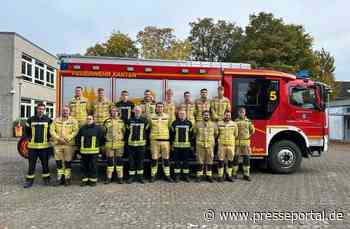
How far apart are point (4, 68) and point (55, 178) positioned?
17.6m

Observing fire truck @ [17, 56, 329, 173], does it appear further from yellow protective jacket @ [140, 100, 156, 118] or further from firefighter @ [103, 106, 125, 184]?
firefighter @ [103, 106, 125, 184]

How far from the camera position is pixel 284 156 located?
998cm

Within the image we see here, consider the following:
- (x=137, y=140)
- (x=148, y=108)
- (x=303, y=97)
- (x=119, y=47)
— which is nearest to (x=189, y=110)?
(x=148, y=108)

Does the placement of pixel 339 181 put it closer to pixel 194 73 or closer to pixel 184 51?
pixel 194 73

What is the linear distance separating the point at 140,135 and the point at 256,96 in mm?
3394

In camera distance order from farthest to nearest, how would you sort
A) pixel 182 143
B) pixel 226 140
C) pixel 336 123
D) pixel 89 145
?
1. pixel 336 123
2. pixel 226 140
3. pixel 182 143
4. pixel 89 145

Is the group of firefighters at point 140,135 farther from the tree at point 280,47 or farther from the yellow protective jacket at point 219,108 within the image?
the tree at point 280,47

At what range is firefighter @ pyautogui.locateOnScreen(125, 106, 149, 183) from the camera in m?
8.48

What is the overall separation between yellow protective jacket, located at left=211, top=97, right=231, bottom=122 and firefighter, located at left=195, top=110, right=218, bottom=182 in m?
0.30

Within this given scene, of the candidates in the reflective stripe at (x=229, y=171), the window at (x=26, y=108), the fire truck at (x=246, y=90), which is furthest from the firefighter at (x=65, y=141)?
the window at (x=26, y=108)

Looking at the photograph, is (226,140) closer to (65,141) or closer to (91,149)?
(91,149)

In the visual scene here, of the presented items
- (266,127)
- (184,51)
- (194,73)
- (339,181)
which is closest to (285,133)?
(266,127)

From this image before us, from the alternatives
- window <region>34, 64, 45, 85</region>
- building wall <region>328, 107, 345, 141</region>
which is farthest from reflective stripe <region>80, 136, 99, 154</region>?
building wall <region>328, 107, 345, 141</region>

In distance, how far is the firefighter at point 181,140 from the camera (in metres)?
8.68
